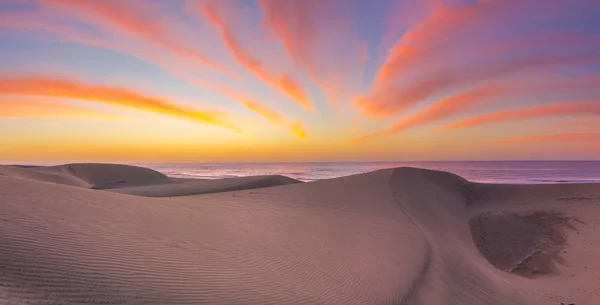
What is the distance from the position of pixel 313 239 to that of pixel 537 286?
22.0 feet

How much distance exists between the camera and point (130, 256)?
17.5ft

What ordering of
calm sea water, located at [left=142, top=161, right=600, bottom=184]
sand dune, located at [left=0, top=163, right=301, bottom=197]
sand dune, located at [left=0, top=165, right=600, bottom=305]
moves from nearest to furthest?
sand dune, located at [left=0, top=165, right=600, bottom=305] → sand dune, located at [left=0, top=163, right=301, bottom=197] → calm sea water, located at [left=142, top=161, right=600, bottom=184]

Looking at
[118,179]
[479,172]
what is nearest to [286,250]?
[118,179]

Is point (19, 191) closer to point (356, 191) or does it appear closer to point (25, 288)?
point (25, 288)

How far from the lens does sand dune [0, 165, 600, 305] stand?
4566 mm

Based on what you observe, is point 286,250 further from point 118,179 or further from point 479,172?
point 479,172

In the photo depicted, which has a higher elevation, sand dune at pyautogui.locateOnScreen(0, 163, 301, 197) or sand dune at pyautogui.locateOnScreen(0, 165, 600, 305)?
sand dune at pyautogui.locateOnScreen(0, 163, 301, 197)

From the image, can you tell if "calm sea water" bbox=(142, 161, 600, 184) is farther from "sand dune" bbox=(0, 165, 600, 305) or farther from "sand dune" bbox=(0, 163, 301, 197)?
"sand dune" bbox=(0, 165, 600, 305)

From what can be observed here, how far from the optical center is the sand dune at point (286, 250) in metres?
4.57

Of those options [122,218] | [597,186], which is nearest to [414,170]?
[597,186]

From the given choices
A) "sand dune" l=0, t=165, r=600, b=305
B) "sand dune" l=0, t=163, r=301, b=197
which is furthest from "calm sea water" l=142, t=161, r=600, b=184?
"sand dune" l=0, t=165, r=600, b=305

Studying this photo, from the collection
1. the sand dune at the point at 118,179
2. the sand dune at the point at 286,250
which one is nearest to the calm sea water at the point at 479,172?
the sand dune at the point at 118,179

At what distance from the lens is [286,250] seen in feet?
26.5

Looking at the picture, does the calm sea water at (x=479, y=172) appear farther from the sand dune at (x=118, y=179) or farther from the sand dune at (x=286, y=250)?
the sand dune at (x=286, y=250)
